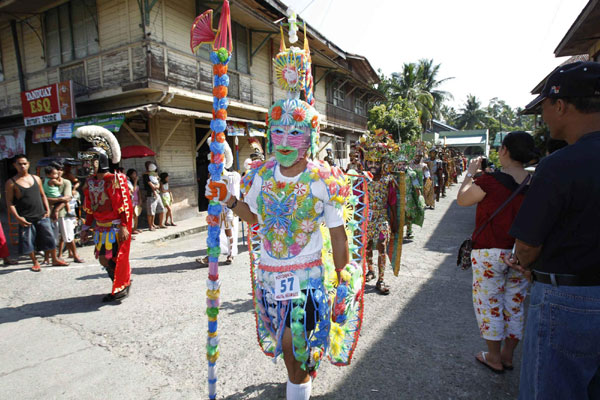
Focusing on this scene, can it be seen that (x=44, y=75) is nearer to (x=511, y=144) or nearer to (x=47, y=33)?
(x=47, y=33)

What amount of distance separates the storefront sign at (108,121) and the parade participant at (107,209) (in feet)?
14.8

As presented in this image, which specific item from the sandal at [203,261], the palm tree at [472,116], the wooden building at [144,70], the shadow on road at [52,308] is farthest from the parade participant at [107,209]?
the palm tree at [472,116]

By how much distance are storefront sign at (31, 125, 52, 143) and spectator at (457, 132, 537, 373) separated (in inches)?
456

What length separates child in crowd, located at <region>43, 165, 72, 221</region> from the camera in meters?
6.41

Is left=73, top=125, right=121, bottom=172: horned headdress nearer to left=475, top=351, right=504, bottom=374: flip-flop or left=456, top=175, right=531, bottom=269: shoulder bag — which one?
left=456, top=175, right=531, bottom=269: shoulder bag

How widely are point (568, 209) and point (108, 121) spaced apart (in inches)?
380

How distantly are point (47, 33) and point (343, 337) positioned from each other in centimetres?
1393

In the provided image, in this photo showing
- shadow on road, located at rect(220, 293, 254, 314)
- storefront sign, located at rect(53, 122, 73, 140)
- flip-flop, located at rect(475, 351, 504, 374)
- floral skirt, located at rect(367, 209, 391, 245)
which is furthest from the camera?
storefront sign, located at rect(53, 122, 73, 140)

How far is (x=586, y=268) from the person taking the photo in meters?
1.46

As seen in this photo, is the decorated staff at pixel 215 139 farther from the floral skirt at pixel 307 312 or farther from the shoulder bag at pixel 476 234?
the shoulder bag at pixel 476 234

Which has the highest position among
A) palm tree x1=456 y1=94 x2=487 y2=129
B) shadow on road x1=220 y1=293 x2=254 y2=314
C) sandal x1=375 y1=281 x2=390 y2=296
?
palm tree x1=456 y1=94 x2=487 y2=129

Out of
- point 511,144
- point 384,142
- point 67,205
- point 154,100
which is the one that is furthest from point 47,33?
point 511,144

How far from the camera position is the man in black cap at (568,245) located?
143 centimetres

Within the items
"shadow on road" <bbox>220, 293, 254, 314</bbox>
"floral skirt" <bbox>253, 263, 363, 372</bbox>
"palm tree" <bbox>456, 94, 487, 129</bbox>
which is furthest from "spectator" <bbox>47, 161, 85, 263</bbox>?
"palm tree" <bbox>456, 94, 487, 129</bbox>
